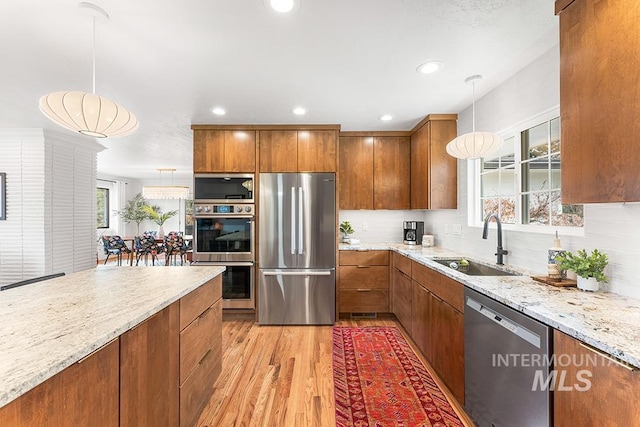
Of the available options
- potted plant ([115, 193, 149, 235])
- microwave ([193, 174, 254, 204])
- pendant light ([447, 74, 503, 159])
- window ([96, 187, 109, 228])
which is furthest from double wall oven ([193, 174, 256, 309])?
potted plant ([115, 193, 149, 235])

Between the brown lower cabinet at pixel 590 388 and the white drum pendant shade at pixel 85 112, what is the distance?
8.07 feet

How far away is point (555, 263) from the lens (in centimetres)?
174

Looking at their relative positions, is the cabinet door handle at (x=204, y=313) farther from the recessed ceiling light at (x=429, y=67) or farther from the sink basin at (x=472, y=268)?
the recessed ceiling light at (x=429, y=67)

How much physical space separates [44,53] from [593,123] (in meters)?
3.28

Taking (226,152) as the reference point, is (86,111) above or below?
below

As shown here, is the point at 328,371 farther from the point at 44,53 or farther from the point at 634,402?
the point at 44,53

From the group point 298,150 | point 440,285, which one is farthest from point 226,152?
point 440,285

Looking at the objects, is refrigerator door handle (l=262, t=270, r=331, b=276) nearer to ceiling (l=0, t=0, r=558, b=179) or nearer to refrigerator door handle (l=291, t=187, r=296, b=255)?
refrigerator door handle (l=291, t=187, r=296, b=255)

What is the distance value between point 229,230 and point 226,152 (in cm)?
95

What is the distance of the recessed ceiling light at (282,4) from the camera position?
1453 mm

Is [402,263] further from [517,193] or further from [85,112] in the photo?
[85,112]

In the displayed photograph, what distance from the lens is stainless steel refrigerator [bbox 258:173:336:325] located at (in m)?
3.36

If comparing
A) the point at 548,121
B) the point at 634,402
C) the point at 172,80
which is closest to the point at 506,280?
the point at 634,402

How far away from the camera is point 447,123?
10.4 ft
